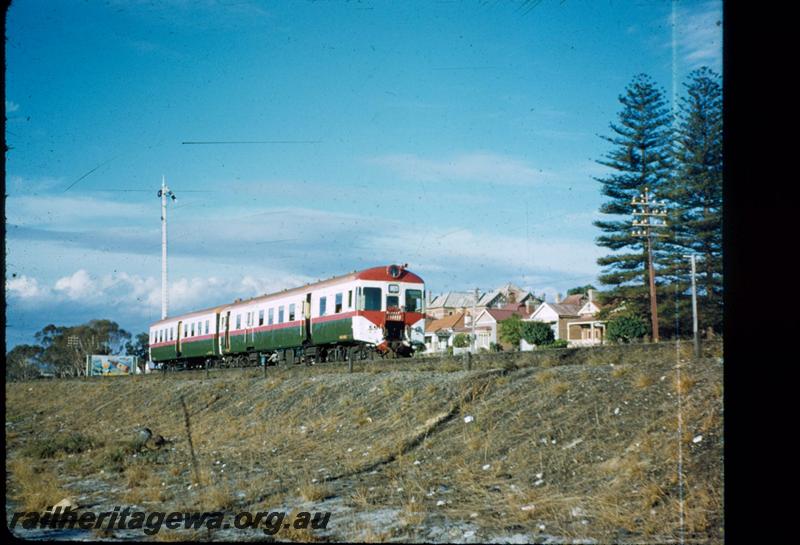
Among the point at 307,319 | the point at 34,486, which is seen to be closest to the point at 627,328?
the point at 307,319

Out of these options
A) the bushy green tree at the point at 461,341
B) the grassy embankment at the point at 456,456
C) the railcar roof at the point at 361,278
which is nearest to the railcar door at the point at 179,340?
the railcar roof at the point at 361,278

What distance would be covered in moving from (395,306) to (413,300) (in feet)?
2.79

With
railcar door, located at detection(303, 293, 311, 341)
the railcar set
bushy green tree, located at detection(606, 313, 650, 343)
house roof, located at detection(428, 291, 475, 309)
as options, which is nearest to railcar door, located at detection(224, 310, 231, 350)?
the railcar set

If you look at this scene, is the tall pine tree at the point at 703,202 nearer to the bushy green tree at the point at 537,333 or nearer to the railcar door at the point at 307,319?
the railcar door at the point at 307,319

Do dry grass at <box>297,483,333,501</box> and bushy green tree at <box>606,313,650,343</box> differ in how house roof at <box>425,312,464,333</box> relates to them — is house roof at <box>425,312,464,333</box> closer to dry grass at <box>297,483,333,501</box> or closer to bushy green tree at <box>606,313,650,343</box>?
bushy green tree at <box>606,313,650,343</box>

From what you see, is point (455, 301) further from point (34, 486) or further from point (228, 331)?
point (34, 486)

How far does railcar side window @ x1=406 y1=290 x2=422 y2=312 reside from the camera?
2275 centimetres

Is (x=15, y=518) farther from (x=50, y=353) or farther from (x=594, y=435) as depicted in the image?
(x=50, y=353)

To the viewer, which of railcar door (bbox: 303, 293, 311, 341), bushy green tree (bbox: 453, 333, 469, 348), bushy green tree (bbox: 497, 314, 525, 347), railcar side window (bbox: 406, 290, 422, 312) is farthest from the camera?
bushy green tree (bbox: 453, 333, 469, 348)

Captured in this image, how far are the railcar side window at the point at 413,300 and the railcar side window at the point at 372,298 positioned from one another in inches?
42.8

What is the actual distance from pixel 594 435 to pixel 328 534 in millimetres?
3304

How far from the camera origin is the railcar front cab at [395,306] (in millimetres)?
21828

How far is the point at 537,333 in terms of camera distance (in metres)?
58.0

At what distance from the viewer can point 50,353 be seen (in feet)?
135
